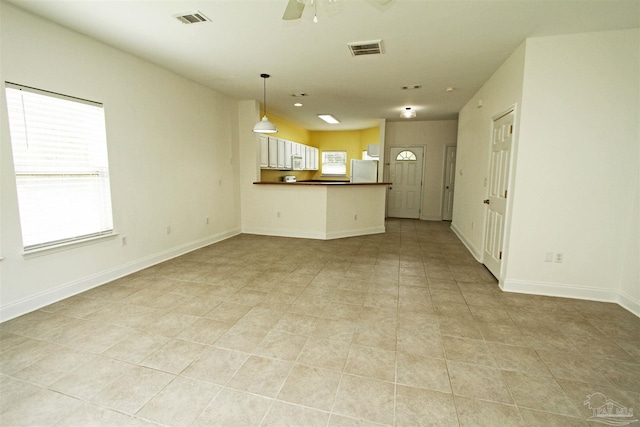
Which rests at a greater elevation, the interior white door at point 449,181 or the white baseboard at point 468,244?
the interior white door at point 449,181

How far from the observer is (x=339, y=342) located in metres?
2.25

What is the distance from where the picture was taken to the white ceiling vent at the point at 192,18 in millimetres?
2641

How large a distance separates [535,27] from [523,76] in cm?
44

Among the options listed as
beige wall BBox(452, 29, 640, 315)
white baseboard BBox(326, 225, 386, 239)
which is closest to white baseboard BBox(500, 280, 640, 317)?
beige wall BBox(452, 29, 640, 315)

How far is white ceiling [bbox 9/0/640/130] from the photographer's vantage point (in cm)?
250

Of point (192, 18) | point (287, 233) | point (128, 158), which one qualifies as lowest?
point (287, 233)

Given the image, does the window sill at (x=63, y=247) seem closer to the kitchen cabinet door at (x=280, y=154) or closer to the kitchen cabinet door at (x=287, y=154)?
the kitchen cabinet door at (x=280, y=154)

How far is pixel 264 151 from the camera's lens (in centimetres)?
636

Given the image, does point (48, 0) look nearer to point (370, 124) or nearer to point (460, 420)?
point (460, 420)

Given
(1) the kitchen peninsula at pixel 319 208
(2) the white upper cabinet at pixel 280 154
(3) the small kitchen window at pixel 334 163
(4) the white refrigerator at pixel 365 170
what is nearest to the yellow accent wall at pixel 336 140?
(3) the small kitchen window at pixel 334 163

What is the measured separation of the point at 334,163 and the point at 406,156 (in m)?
2.88

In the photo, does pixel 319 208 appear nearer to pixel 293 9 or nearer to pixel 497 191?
pixel 497 191

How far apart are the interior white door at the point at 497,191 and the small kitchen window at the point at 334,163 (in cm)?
634

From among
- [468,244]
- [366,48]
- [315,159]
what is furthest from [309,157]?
[366,48]
